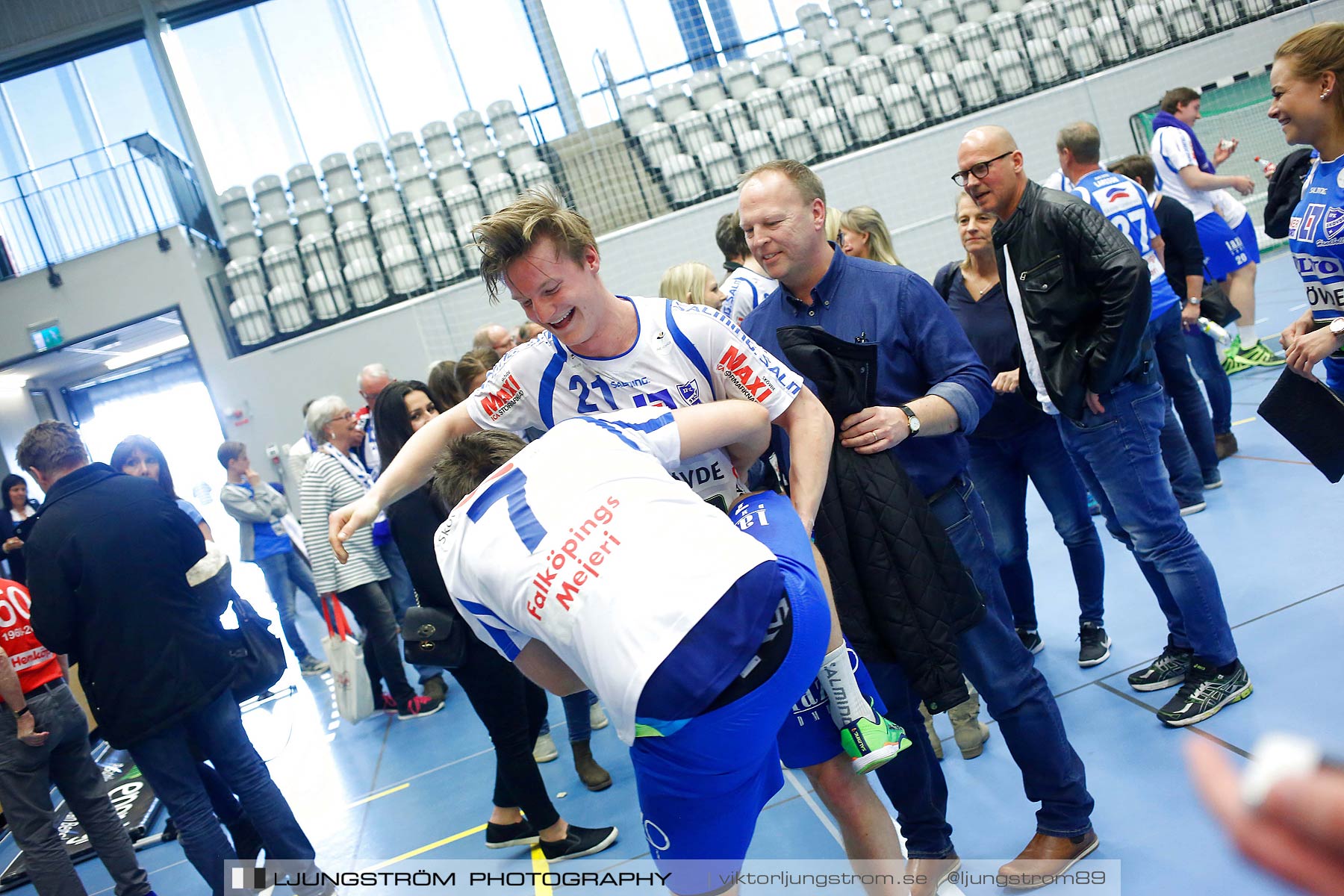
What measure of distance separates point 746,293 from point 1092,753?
199cm

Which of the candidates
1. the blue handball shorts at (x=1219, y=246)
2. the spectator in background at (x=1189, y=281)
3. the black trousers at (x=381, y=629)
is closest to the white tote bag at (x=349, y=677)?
the black trousers at (x=381, y=629)

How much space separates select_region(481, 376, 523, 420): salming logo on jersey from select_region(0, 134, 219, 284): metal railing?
32.3 ft

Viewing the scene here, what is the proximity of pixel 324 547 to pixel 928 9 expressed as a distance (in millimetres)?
11028

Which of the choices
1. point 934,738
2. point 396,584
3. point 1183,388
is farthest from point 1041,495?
point 396,584

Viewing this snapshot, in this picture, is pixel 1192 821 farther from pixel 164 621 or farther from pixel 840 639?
pixel 164 621

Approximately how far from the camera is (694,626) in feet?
4.41

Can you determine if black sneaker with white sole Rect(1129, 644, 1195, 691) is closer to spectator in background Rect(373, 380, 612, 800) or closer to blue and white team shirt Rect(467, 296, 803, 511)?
blue and white team shirt Rect(467, 296, 803, 511)

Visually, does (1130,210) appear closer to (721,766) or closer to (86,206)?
(721,766)

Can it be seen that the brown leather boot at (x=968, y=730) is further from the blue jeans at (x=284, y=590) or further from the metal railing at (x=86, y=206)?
the metal railing at (x=86, y=206)

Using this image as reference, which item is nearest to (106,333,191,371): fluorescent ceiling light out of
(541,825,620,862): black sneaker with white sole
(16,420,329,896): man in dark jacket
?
(16,420,329,896): man in dark jacket

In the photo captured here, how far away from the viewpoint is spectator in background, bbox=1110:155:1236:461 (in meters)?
4.39

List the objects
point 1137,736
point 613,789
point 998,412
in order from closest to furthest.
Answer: point 1137,736 < point 998,412 < point 613,789

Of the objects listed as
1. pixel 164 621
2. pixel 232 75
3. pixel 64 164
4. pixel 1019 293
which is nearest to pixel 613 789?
pixel 164 621

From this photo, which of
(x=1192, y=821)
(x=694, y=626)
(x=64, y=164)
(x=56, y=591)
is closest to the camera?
(x=694, y=626)
